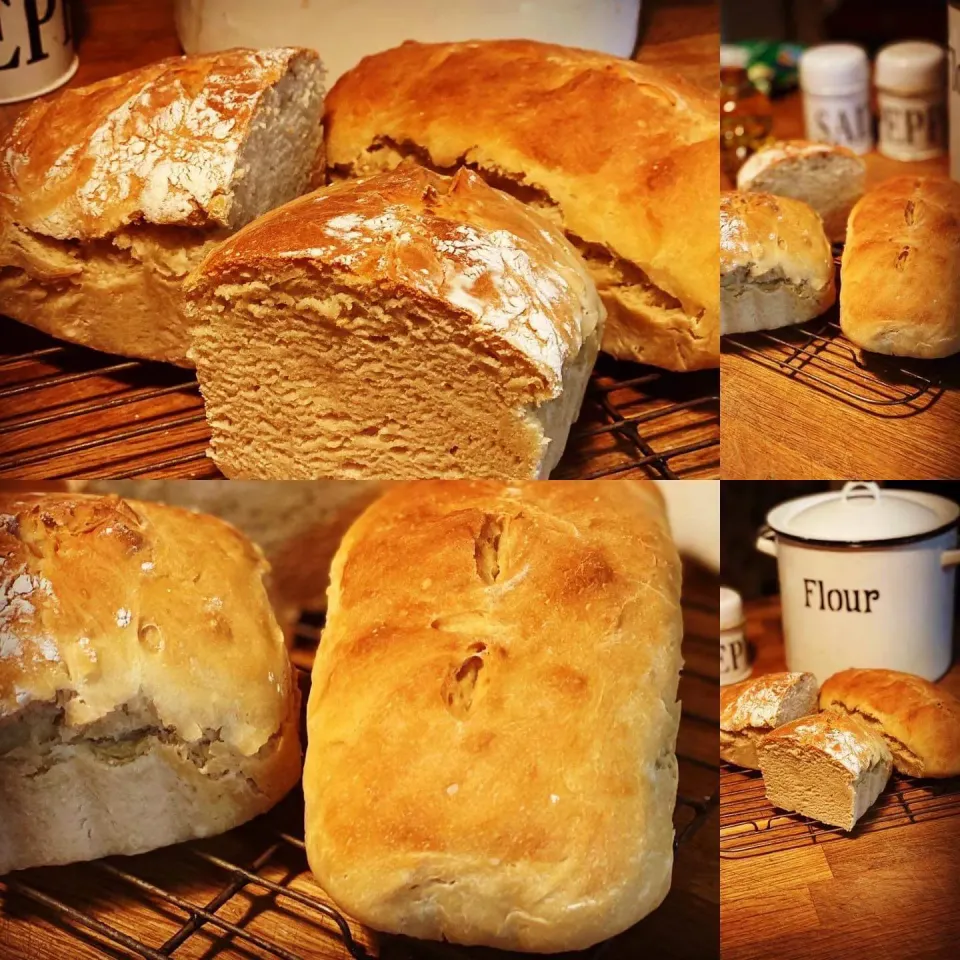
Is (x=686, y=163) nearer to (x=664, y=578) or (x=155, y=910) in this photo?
(x=664, y=578)

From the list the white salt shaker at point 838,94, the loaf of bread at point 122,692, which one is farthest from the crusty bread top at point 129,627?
the white salt shaker at point 838,94

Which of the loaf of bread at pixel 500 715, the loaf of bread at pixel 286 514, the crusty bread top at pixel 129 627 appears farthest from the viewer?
the loaf of bread at pixel 286 514

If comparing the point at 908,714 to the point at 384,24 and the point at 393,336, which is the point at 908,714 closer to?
the point at 393,336

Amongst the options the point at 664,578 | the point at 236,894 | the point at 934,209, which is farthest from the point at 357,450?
the point at 934,209

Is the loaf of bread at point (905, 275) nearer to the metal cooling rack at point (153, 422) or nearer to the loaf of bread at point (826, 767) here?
the metal cooling rack at point (153, 422)

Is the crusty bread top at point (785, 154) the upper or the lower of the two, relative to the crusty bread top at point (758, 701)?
upper

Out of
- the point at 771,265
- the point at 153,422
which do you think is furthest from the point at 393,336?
the point at 771,265

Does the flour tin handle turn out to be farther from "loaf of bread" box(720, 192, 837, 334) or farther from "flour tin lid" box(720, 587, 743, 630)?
"loaf of bread" box(720, 192, 837, 334)
